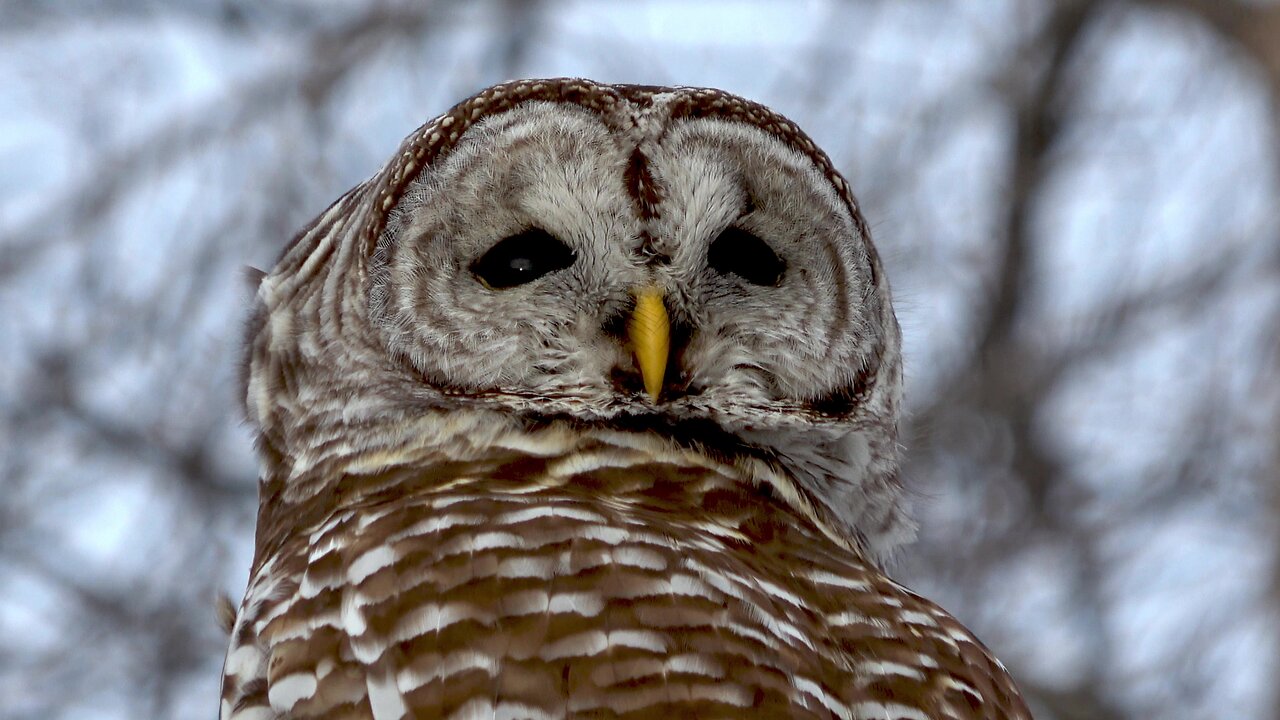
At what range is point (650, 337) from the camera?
305cm

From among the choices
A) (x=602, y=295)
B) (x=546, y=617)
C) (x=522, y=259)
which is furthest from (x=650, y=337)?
(x=546, y=617)

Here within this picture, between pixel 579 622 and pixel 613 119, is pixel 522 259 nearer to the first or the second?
pixel 613 119

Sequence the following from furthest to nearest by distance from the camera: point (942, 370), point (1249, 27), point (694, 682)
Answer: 1. point (1249, 27)
2. point (942, 370)
3. point (694, 682)

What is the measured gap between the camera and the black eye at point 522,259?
3205mm

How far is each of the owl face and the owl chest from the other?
545mm

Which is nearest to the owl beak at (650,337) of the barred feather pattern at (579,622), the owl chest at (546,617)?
the barred feather pattern at (579,622)

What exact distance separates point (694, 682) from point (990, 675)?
0.71 metres

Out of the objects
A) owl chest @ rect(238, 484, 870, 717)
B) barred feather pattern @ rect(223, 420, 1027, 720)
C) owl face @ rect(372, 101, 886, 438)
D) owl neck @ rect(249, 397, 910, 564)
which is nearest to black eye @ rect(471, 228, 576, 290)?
owl face @ rect(372, 101, 886, 438)

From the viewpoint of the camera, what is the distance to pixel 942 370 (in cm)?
734

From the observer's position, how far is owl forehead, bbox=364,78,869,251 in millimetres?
3264

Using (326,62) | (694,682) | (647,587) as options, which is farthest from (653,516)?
(326,62)

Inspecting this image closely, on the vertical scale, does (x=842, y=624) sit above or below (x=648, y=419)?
below

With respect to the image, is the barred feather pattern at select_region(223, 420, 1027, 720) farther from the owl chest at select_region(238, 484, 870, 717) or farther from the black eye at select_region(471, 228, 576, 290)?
the black eye at select_region(471, 228, 576, 290)

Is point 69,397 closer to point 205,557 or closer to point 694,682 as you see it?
point 205,557
